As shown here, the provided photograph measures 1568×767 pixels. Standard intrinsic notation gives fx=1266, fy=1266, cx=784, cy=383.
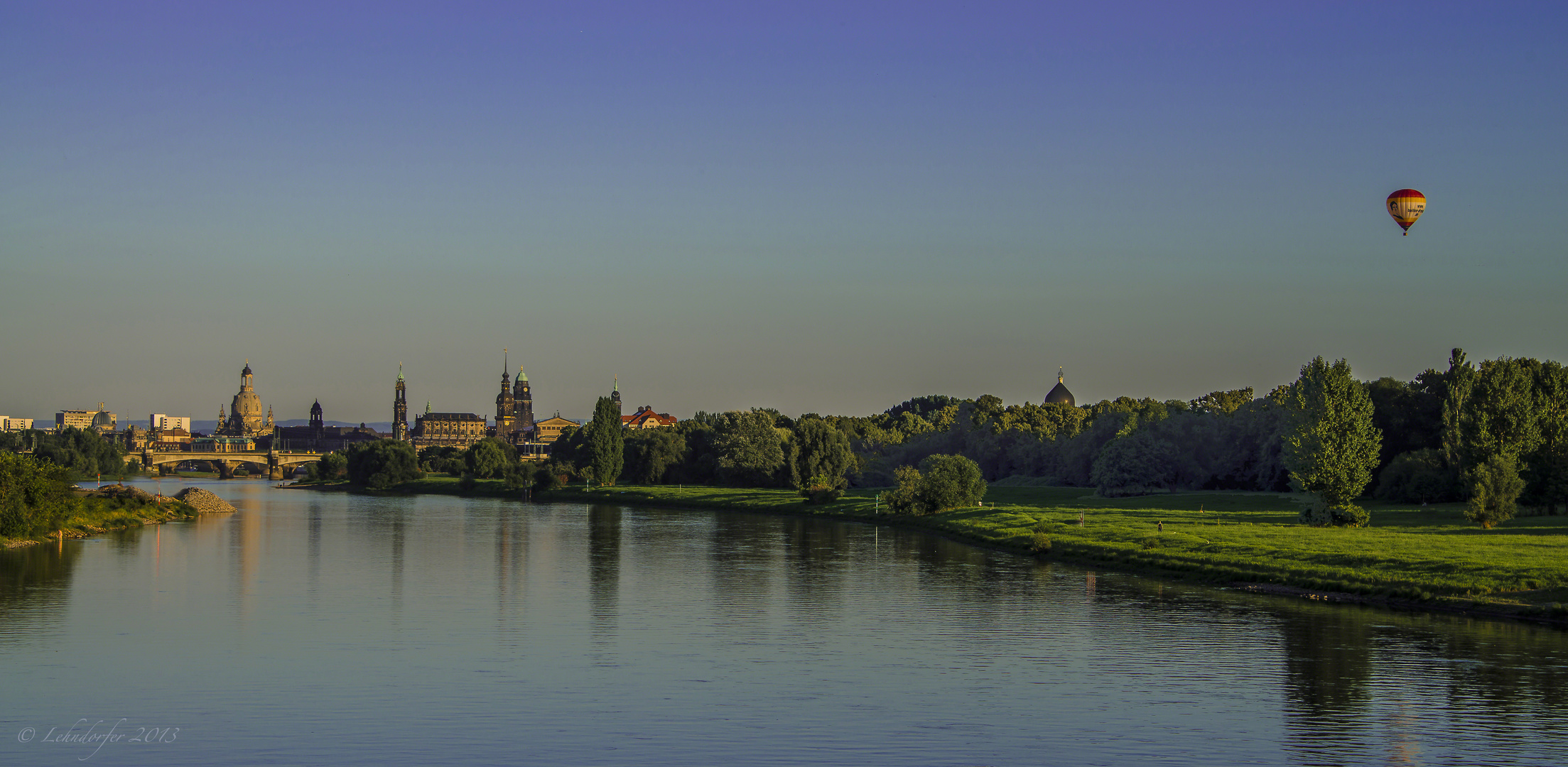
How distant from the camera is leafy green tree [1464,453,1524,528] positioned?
171 ft

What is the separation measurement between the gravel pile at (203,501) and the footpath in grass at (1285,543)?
153 feet

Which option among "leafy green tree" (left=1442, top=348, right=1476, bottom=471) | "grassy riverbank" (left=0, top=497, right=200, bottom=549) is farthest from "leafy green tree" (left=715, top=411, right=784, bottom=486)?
"leafy green tree" (left=1442, top=348, right=1476, bottom=471)

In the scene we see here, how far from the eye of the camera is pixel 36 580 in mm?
43438

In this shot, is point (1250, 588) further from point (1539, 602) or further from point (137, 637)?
point (137, 637)

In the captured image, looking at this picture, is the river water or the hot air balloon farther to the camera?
the hot air balloon

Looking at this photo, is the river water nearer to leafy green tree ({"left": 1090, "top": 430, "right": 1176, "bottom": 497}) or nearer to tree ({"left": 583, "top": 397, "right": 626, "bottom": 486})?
leafy green tree ({"left": 1090, "top": 430, "right": 1176, "bottom": 497})

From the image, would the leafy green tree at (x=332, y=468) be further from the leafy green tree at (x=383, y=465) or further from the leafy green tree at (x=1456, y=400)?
the leafy green tree at (x=1456, y=400)

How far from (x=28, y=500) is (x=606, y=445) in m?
69.4

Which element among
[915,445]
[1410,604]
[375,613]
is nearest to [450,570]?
[375,613]

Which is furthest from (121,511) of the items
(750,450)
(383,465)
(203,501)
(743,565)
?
(383,465)

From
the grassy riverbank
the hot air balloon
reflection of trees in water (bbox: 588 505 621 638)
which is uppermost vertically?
the hot air balloon

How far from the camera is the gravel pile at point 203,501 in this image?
298 ft

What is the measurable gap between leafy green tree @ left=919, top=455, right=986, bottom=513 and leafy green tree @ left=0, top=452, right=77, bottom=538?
154ft

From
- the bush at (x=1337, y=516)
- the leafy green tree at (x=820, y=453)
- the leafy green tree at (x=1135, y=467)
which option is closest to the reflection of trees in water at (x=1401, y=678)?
the bush at (x=1337, y=516)
